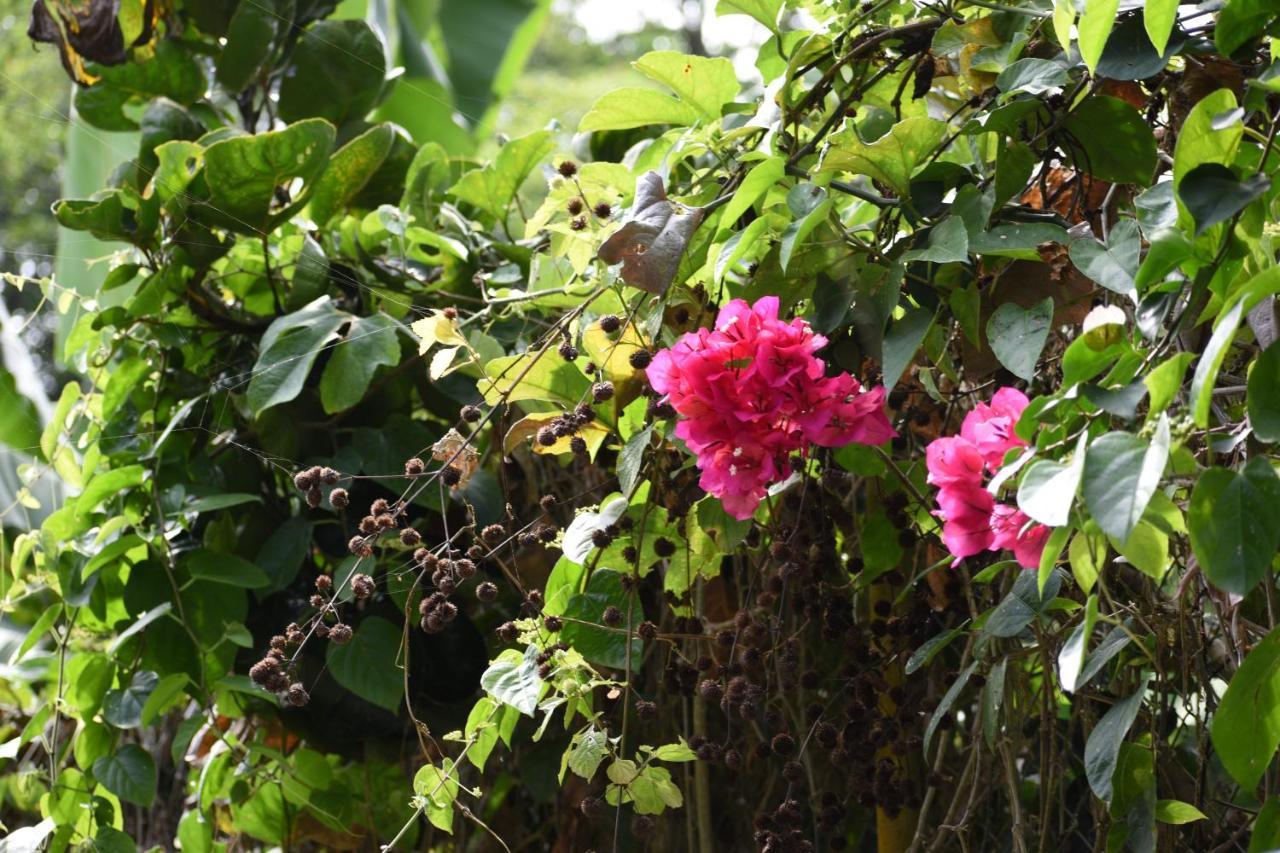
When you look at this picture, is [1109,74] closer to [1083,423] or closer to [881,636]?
[1083,423]

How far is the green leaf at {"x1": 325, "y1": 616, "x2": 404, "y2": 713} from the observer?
86 cm

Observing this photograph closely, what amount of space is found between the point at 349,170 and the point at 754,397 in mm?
536

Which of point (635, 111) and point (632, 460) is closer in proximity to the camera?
point (632, 460)

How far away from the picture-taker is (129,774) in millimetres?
918

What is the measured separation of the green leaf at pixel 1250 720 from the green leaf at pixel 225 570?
2.17ft

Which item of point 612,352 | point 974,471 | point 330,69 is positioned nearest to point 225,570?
point 612,352

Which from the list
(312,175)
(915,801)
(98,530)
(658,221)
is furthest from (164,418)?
(915,801)

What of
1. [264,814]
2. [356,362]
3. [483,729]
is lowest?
[264,814]

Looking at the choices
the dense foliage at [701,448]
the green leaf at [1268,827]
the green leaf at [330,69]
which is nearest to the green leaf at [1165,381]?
the dense foliage at [701,448]

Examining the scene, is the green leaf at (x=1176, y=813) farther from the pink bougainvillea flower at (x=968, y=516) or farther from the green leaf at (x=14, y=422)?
the green leaf at (x=14, y=422)

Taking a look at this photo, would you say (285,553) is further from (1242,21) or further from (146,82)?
(1242,21)

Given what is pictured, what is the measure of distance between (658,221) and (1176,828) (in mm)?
459

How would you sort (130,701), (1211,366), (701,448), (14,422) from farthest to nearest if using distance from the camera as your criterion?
(14,422) → (130,701) → (701,448) → (1211,366)

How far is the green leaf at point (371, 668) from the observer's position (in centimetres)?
86
